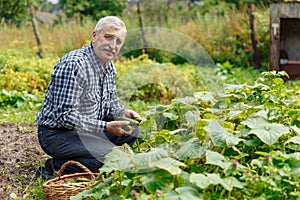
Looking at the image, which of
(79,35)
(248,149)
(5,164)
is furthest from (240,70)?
(248,149)

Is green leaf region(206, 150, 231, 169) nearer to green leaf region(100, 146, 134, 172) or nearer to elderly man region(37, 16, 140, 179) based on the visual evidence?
green leaf region(100, 146, 134, 172)

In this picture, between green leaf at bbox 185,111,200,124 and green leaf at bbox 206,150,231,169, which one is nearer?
green leaf at bbox 206,150,231,169

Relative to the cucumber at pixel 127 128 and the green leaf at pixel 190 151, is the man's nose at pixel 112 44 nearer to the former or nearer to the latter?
the cucumber at pixel 127 128

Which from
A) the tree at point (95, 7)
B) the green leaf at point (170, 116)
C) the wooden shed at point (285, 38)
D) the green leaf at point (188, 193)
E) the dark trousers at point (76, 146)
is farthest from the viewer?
the tree at point (95, 7)

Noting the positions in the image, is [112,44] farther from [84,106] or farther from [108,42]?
[84,106]

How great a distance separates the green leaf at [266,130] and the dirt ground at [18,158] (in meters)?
1.67

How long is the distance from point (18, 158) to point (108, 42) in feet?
4.79

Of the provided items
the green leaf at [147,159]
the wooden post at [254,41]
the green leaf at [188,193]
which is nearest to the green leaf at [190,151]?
the green leaf at [147,159]

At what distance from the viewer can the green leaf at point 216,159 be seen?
2605mm

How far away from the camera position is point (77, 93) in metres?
3.55

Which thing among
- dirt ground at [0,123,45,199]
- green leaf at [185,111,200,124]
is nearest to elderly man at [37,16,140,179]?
dirt ground at [0,123,45,199]

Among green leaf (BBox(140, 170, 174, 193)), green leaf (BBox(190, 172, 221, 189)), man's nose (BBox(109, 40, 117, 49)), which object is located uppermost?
man's nose (BBox(109, 40, 117, 49))

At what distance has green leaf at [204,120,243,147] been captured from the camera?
9.34ft

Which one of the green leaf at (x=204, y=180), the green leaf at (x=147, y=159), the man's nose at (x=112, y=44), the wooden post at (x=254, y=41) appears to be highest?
the man's nose at (x=112, y=44)
